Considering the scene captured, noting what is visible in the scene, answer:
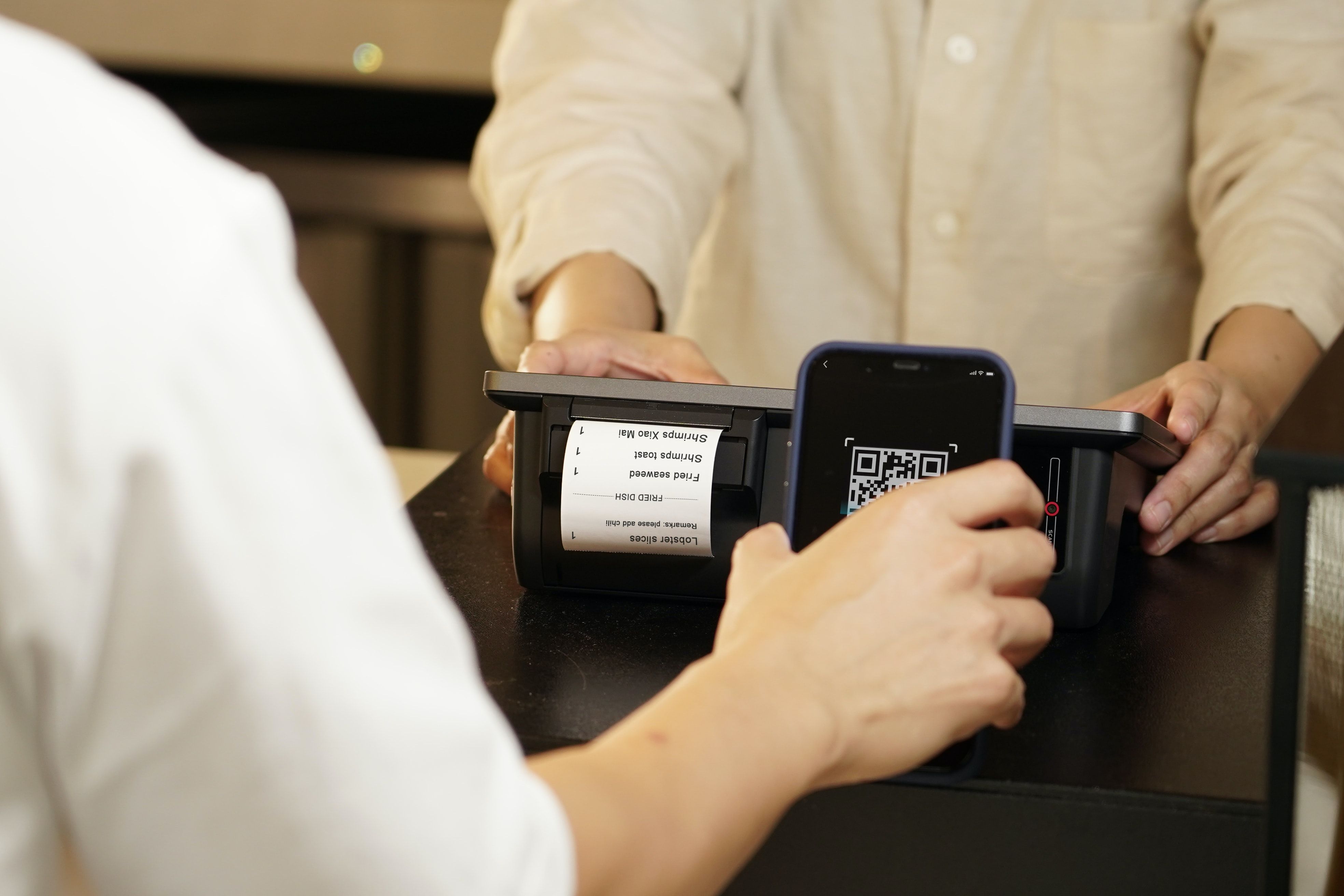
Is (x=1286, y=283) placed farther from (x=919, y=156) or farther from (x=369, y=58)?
(x=369, y=58)

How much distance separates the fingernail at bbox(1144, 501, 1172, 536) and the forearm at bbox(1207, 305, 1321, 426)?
18cm

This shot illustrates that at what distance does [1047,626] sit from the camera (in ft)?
1.64

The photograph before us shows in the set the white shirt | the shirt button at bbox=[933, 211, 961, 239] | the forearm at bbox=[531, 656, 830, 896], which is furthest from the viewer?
the shirt button at bbox=[933, 211, 961, 239]

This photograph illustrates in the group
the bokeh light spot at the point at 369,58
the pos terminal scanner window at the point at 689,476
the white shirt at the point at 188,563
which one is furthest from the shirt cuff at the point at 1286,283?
the bokeh light spot at the point at 369,58

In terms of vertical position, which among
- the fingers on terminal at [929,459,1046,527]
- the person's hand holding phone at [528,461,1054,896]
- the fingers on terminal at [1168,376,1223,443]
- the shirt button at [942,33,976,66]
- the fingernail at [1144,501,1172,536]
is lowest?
the fingernail at [1144,501,1172,536]

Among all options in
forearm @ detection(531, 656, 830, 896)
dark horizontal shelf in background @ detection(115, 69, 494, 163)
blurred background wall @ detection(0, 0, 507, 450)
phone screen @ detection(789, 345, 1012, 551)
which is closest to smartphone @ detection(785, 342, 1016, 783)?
phone screen @ detection(789, 345, 1012, 551)

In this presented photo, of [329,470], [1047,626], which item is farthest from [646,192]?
[329,470]

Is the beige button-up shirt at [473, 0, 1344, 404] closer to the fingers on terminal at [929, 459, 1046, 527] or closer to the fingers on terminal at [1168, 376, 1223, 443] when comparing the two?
the fingers on terminal at [1168, 376, 1223, 443]

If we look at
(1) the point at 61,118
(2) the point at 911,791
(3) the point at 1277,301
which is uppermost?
(1) the point at 61,118

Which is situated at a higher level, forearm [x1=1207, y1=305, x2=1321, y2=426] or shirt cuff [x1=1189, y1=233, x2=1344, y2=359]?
shirt cuff [x1=1189, y1=233, x2=1344, y2=359]

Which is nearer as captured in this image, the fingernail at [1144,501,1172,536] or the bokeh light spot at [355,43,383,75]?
the fingernail at [1144,501,1172,536]

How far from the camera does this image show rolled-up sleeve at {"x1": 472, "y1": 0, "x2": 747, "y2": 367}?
108 centimetres

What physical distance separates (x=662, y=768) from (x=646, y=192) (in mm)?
770

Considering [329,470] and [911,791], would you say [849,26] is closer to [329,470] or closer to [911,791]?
[911,791]
